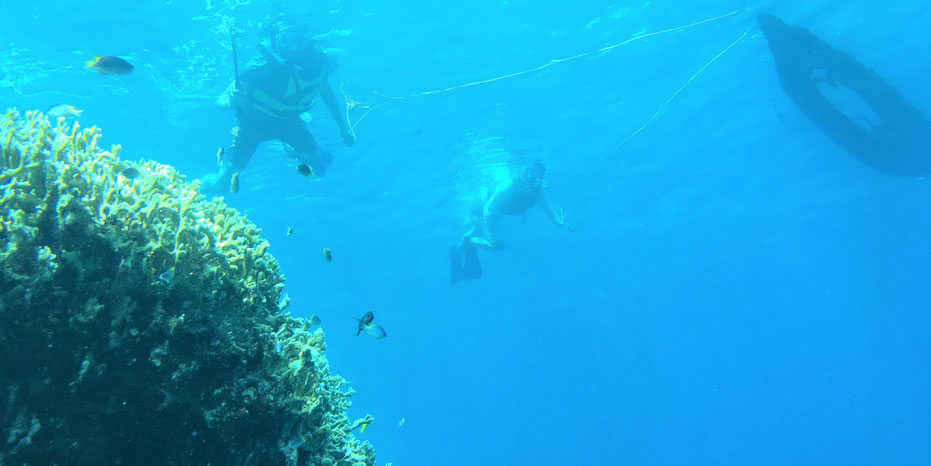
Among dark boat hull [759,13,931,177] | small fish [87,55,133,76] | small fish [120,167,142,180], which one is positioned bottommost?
dark boat hull [759,13,931,177]

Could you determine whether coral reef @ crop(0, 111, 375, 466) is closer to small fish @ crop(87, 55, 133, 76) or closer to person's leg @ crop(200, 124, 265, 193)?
small fish @ crop(87, 55, 133, 76)

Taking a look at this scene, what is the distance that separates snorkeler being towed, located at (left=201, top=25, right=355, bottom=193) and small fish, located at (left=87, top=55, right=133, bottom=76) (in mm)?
4495

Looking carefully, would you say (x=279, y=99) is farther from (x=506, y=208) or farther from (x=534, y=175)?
(x=506, y=208)

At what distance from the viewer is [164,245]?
264cm

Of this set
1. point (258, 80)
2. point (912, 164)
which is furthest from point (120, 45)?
point (912, 164)

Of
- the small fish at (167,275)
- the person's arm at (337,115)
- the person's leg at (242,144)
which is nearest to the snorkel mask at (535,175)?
the person's arm at (337,115)

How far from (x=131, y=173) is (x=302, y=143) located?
26.0ft

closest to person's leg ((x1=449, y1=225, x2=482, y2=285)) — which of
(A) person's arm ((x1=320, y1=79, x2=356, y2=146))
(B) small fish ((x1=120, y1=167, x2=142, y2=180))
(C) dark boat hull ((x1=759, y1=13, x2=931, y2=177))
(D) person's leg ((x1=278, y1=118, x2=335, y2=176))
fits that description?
(A) person's arm ((x1=320, y1=79, x2=356, y2=146))

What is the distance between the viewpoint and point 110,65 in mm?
4883

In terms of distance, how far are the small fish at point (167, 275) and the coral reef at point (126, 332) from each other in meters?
0.01

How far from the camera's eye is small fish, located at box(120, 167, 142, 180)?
121 inches

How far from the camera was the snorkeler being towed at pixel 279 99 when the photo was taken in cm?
964

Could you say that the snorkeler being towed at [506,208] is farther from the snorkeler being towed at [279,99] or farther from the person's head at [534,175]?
the snorkeler being towed at [279,99]

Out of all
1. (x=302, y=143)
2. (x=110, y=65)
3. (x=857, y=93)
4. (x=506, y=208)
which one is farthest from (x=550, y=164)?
(x=110, y=65)
